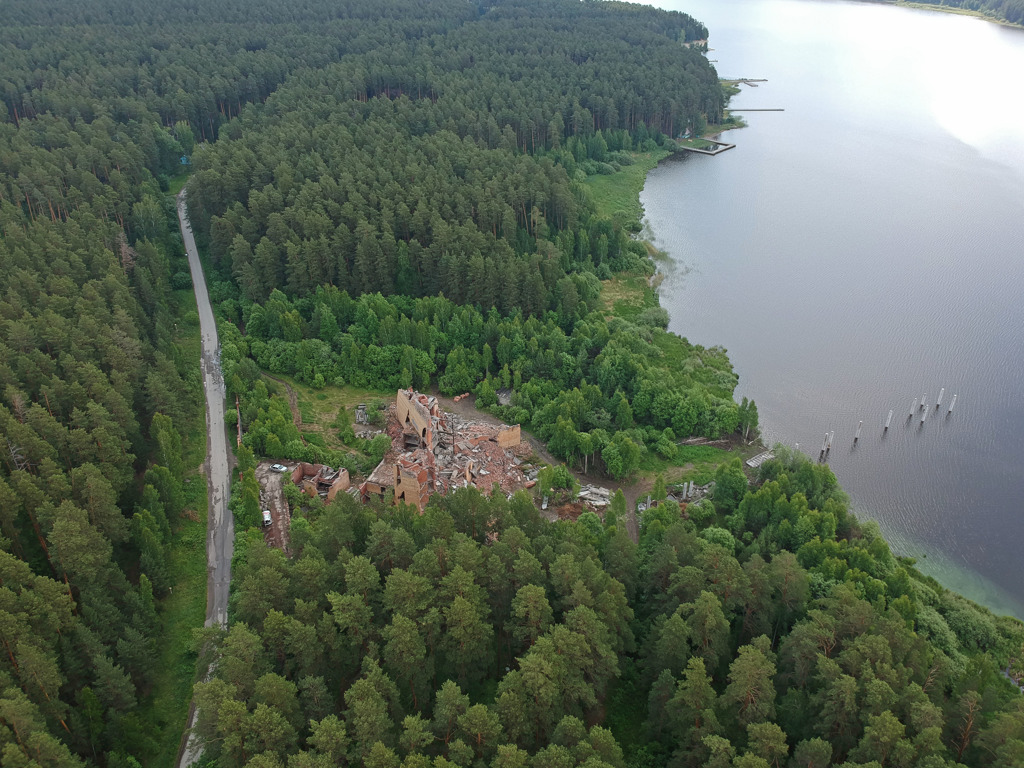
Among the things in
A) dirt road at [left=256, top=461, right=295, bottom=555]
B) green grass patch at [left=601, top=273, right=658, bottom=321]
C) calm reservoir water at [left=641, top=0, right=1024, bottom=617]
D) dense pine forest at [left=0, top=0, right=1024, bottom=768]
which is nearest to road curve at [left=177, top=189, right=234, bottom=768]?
dense pine forest at [left=0, top=0, right=1024, bottom=768]

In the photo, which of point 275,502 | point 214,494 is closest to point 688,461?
point 275,502

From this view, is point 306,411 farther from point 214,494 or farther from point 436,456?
point 436,456


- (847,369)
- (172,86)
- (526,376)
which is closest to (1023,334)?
(847,369)

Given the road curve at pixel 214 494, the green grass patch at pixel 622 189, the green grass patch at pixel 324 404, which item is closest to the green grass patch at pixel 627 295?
the green grass patch at pixel 622 189

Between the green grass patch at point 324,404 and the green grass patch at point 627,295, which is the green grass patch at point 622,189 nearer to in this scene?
the green grass patch at point 627,295

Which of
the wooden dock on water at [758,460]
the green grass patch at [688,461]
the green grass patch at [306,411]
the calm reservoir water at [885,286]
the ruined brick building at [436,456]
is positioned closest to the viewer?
the ruined brick building at [436,456]

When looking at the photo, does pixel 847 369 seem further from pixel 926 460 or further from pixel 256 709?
pixel 256 709
